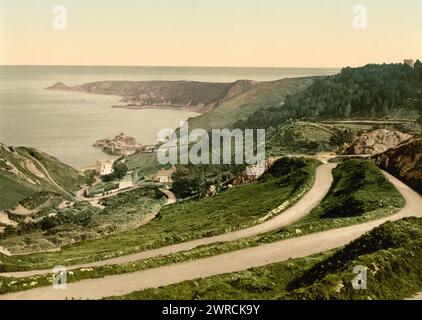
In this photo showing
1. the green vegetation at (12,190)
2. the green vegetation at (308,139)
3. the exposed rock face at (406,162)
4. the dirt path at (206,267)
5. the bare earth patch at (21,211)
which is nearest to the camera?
the dirt path at (206,267)

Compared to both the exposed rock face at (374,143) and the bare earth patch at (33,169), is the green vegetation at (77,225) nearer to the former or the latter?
the exposed rock face at (374,143)

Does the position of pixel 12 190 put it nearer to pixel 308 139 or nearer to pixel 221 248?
pixel 308 139

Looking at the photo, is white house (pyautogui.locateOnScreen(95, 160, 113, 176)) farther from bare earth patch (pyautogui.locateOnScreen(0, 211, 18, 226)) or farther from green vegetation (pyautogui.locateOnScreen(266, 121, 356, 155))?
bare earth patch (pyautogui.locateOnScreen(0, 211, 18, 226))

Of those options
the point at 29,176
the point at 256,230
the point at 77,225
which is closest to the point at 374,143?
the point at 256,230

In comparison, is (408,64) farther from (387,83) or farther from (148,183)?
(148,183)

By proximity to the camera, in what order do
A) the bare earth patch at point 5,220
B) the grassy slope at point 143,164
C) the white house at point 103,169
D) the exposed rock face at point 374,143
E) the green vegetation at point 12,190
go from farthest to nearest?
the white house at point 103,169 < the grassy slope at point 143,164 < the green vegetation at point 12,190 < the bare earth patch at point 5,220 < the exposed rock face at point 374,143

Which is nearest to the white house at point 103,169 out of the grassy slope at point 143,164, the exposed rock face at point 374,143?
the grassy slope at point 143,164
